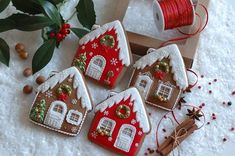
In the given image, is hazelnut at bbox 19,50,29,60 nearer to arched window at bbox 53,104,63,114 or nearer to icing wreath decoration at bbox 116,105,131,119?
arched window at bbox 53,104,63,114

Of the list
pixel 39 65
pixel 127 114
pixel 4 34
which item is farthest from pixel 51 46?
pixel 127 114

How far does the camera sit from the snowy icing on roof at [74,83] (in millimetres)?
1278

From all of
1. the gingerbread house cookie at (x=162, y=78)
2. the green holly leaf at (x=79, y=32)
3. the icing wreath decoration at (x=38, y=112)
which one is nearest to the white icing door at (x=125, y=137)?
the gingerbread house cookie at (x=162, y=78)

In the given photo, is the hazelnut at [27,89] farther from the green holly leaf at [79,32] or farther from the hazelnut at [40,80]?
the green holly leaf at [79,32]

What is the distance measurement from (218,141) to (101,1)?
596 millimetres

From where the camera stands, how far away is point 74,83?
1.29 metres

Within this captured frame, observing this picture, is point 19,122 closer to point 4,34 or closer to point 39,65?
point 39,65

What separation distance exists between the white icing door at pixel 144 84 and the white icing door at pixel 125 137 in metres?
0.12

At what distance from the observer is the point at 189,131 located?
127cm

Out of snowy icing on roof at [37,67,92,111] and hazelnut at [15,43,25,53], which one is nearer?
snowy icing on roof at [37,67,92,111]

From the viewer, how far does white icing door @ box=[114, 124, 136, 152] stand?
1.23 m

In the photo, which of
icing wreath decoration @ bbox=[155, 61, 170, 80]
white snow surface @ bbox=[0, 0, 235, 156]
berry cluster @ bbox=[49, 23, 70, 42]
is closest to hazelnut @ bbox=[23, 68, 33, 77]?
white snow surface @ bbox=[0, 0, 235, 156]

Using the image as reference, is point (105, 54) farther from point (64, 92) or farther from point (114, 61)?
point (64, 92)

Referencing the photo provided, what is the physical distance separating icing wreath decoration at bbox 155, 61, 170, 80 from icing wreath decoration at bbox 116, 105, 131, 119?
140mm
